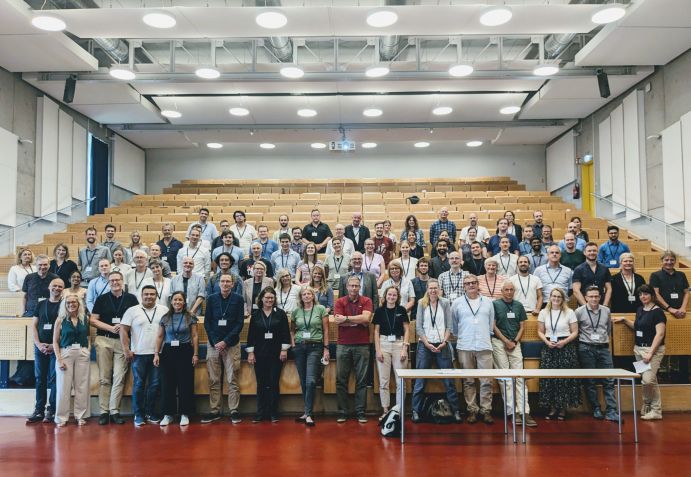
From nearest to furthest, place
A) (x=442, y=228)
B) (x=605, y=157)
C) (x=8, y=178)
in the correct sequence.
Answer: (x=442, y=228) < (x=8, y=178) < (x=605, y=157)

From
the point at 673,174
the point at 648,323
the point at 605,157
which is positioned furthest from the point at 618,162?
the point at 648,323

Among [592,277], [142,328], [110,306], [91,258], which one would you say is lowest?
[142,328]

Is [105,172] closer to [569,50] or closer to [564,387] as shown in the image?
[569,50]

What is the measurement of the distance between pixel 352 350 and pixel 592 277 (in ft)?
8.57

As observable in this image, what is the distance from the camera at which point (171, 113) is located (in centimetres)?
1130

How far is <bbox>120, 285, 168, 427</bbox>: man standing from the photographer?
5383 mm

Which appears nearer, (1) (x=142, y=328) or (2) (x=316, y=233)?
(1) (x=142, y=328)

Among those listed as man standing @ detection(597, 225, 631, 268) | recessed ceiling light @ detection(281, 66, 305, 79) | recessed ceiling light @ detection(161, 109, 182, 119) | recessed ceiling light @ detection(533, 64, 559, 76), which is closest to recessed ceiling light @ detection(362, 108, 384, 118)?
recessed ceiling light @ detection(281, 66, 305, 79)

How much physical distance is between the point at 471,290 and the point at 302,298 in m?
1.57

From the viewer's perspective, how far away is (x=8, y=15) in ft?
22.4

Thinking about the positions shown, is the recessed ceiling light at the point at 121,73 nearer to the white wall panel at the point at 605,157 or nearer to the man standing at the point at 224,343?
the man standing at the point at 224,343

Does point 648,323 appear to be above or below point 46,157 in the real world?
below

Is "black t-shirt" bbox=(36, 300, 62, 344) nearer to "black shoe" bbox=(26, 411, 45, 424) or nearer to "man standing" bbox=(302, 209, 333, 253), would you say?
"black shoe" bbox=(26, 411, 45, 424)

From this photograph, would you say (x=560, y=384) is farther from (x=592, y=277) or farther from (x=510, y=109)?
(x=510, y=109)
